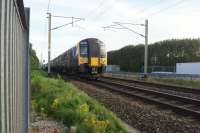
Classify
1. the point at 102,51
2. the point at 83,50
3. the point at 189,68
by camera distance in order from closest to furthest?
the point at 83,50 < the point at 102,51 < the point at 189,68

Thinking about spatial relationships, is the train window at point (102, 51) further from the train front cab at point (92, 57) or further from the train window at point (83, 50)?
the train window at point (83, 50)

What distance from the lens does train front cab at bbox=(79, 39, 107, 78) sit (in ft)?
95.6

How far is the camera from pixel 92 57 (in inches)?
1162

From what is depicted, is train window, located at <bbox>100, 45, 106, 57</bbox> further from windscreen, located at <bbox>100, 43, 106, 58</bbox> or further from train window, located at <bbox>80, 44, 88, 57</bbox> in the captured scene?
train window, located at <bbox>80, 44, 88, 57</bbox>

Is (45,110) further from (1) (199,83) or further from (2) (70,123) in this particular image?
(1) (199,83)

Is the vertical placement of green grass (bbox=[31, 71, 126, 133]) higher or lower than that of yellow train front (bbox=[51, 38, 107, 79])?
lower

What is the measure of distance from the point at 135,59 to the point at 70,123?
6334 centimetres

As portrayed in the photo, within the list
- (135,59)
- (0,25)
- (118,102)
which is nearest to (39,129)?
(0,25)

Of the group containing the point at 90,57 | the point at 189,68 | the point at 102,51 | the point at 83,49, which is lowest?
the point at 189,68

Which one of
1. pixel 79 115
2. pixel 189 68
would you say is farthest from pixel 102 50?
pixel 79 115

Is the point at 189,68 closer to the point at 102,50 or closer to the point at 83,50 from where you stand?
the point at 102,50

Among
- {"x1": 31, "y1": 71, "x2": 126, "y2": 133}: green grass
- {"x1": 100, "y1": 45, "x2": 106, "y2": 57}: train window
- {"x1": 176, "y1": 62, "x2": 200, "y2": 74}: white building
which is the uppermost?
{"x1": 100, "y1": 45, "x2": 106, "y2": 57}: train window

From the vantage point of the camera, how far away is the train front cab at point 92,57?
29125mm

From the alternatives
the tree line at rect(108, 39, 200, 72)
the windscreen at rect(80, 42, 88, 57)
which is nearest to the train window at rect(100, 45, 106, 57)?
the windscreen at rect(80, 42, 88, 57)
